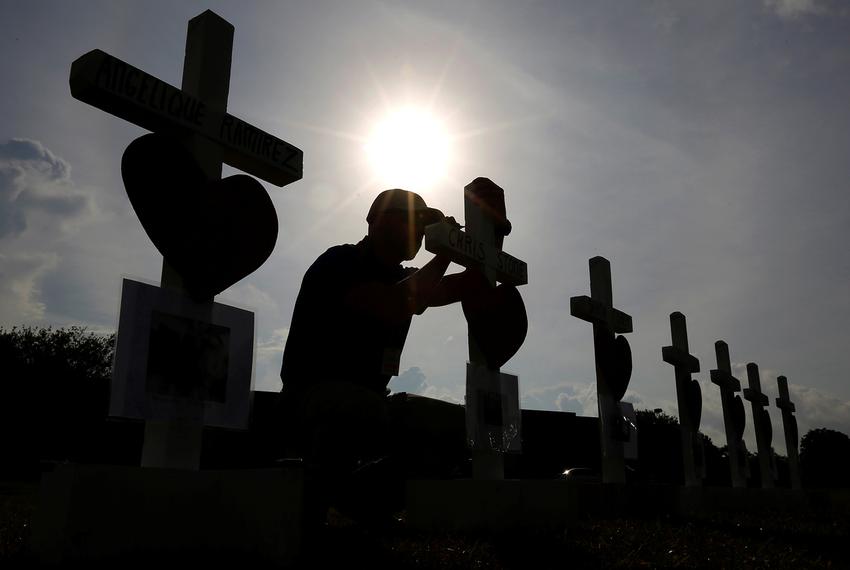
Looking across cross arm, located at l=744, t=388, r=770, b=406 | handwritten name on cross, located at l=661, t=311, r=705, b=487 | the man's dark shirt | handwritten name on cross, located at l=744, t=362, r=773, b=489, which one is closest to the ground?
the man's dark shirt

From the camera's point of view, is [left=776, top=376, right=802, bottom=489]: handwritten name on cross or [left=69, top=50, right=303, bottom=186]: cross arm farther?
[left=776, top=376, right=802, bottom=489]: handwritten name on cross

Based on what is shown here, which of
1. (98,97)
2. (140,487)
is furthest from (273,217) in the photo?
(140,487)

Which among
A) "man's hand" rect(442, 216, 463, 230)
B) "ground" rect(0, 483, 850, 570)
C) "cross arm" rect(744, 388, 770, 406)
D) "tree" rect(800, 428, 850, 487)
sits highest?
"man's hand" rect(442, 216, 463, 230)

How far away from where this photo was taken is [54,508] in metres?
2.21

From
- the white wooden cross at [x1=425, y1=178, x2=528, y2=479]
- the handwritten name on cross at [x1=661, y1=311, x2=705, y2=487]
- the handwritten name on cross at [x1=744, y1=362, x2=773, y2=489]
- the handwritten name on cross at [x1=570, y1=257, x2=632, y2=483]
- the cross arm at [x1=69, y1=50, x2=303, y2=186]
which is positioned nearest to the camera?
the cross arm at [x1=69, y1=50, x2=303, y2=186]

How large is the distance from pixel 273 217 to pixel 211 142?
1.29 ft

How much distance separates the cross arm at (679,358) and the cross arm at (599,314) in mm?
1251

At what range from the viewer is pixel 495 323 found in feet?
13.5

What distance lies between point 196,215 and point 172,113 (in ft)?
1.36

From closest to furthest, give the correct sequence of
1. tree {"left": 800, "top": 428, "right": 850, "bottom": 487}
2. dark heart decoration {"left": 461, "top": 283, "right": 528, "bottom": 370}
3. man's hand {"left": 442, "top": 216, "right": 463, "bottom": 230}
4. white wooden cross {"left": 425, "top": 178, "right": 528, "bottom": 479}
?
man's hand {"left": 442, "top": 216, "right": 463, "bottom": 230}, white wooden cross {"left": 425, "top": 178, "right": 528, "bottom": 479}, dark heart decoration {"left": 461, "top": 283, "right": 528, "bottom": 370}, tree {"left": 800, "top": 428, "right": 850, "bottom": 487}

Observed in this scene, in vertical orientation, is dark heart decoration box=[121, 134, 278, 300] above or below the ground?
above

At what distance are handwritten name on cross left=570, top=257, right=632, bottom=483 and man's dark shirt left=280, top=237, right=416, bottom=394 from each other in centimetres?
234

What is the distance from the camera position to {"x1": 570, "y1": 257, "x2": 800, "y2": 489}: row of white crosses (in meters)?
5.57

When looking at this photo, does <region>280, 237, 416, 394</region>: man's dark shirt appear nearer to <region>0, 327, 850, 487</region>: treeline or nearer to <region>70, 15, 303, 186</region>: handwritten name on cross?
<region>70, 15, 303, 186</region>: handwritten name on cross
